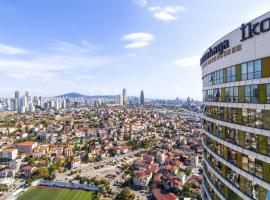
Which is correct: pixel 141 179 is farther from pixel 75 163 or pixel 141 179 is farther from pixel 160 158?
pixel 75 163

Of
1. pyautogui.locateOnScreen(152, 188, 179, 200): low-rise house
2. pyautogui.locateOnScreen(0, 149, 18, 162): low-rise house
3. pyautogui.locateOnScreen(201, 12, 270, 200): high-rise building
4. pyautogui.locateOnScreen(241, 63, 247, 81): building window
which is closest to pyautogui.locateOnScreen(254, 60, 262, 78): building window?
pyautogui.locateOnScreen(201, 12, 270, 200): high-rise building

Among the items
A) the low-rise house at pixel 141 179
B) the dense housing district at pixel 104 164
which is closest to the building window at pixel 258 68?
the dense housing district at pixel 104 164

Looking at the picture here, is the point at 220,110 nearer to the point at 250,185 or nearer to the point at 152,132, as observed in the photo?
the point at 250,185

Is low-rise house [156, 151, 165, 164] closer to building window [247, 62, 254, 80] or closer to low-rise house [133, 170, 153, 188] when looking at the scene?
low-rise house [133, 170, 153, 188]

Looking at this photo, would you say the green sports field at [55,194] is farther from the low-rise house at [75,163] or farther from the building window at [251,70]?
the building window at [251,70]

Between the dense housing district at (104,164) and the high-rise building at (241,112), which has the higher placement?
the high-rise building at (241,112)

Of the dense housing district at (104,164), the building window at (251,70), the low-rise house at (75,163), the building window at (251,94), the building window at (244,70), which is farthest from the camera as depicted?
the low-rise house at (75,163)
